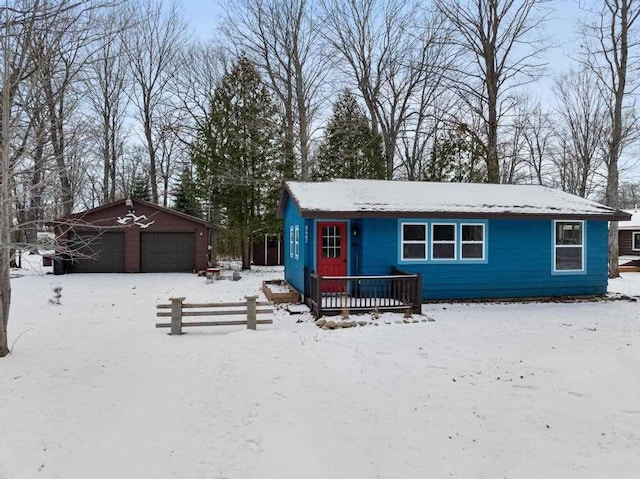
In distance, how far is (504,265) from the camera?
1151 centimetres

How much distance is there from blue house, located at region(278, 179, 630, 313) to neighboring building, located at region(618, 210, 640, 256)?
17890mm

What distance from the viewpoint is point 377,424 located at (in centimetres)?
444

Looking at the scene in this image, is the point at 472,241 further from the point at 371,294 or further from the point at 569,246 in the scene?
the point at 371,294

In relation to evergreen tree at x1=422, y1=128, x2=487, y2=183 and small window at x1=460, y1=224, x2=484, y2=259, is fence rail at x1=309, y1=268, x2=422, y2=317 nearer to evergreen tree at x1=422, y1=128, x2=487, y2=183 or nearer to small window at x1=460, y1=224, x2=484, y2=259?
small window at x1=460, y1=224, x2=484, y2=259

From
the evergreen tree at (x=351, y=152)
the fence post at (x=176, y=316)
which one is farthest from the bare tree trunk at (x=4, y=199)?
the evergreen tree at (x=351, y=152)

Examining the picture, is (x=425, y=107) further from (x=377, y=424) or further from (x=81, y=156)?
(x=377, y=424)

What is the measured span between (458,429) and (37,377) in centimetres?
539

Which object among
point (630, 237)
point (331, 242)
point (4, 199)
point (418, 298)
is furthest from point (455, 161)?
point (4, 199)

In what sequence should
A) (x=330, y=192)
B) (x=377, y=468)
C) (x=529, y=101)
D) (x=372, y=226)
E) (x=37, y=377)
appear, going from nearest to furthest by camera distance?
(x=377, y=468)
(x=37, y=377)
(x=372, y=226)
(x=330, y=192)
(x=529, y=101)

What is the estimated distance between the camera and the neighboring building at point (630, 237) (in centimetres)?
2631

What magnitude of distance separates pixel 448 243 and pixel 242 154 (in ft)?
43.8

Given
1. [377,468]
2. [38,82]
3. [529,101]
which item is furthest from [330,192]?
[529,101]

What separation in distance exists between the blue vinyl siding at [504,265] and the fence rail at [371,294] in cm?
59

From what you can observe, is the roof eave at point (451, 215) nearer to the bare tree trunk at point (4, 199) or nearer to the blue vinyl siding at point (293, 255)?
the blue vinyl siding at point (293, 255)
